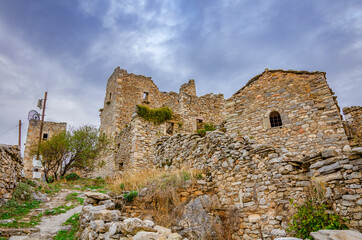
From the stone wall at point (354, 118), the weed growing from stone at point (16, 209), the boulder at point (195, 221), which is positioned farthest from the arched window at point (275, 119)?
the weed growing from stone at point (16, 209)

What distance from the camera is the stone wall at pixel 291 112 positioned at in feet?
28.6

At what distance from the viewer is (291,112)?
9617 millimetres

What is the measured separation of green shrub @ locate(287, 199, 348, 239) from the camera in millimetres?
4449

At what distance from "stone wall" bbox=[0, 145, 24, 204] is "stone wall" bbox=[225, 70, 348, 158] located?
9.32 meters

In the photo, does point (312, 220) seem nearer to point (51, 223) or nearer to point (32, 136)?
point (51, 223)

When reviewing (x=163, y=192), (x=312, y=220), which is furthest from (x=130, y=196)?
(x=312, y=220)

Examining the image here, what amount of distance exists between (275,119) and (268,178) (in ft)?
14.9

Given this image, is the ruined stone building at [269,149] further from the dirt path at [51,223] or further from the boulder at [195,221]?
the dirt path at [51,223]

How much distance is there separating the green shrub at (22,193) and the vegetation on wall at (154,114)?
6.80 m

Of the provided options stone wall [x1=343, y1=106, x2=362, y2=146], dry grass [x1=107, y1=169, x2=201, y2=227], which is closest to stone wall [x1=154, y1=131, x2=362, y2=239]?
dry grass [x1=107, y1=169, x2=201, y2=227]

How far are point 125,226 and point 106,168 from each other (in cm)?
1415

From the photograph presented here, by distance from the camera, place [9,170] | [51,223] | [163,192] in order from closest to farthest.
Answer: [163,192], [51,223], [9,170]

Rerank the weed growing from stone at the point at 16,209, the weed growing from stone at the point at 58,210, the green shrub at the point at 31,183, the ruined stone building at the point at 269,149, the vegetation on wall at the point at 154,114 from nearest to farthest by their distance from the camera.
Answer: the ruined stone building at the point at 269,149, the weed growing from stone at the point at 16,209, the weed growing from stone at the point at 58,210, the green shrub at the point at 31,183, the vegetation on wall at the point at 154,114

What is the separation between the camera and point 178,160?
10227mm
